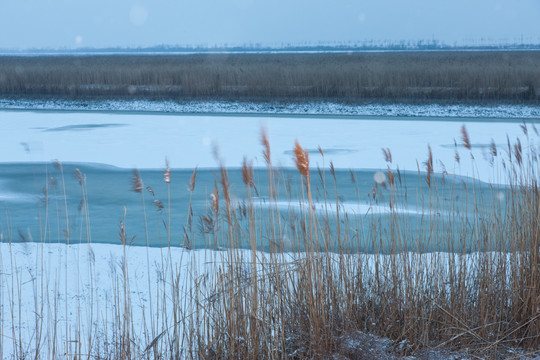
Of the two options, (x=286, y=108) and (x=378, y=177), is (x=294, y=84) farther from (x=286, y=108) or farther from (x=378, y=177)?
(x=378, y=177)

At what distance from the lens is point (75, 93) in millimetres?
18219

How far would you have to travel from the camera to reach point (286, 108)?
624 inches

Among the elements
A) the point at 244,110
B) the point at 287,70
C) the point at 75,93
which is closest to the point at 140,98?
the point at 75,93

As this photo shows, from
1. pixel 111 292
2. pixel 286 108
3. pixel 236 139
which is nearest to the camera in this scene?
pixel 111 292

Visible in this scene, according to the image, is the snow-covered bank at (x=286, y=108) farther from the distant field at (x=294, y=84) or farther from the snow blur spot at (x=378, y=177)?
the snow blur spot at (x=378, y=177)

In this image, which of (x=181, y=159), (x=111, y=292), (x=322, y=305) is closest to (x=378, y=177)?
(x=181, y=159)

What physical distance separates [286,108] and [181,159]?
286 inches

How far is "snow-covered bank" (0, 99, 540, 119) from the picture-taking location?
14.5 metres

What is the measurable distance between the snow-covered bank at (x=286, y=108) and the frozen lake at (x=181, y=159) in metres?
0.84

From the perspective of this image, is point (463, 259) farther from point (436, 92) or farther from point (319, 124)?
point (436, 92)

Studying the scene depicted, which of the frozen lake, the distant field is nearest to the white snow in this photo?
the frozen lake

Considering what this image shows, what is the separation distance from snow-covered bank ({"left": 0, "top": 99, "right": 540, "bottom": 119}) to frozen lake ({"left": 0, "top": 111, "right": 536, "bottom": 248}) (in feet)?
2.76

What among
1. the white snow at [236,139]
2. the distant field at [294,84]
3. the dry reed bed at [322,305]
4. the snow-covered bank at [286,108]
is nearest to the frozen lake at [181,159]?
the white snow at [236,139]

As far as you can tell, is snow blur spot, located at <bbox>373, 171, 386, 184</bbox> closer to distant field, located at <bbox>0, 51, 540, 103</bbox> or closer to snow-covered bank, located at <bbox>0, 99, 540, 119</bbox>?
snow-covered bank, located at <bbox>0, 99, 540, 119</bbox>
